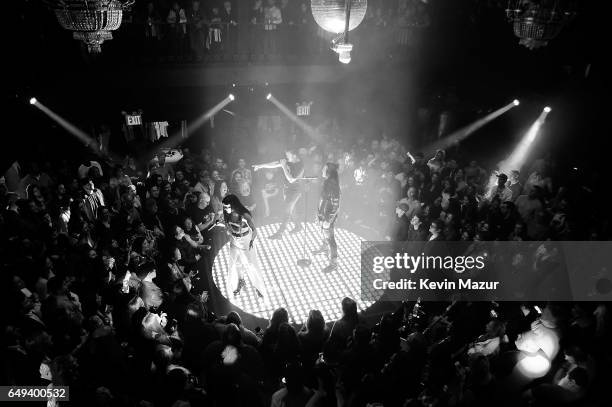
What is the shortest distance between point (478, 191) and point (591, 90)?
17.1 feet

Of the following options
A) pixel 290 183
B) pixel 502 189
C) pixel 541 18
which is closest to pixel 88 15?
pixel 541 18

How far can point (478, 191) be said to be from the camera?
806 centimetres

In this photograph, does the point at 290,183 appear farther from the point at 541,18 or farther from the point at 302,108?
the point at 302,108

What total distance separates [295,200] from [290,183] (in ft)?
1.23

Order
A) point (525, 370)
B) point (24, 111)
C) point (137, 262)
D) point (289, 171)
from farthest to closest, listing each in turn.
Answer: point (24, 111) < point (289, 171) < point (137, 262) < point (525, 370)

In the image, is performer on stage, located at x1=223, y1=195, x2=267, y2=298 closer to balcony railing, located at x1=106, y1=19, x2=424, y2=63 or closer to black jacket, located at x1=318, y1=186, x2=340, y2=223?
black jacket, located at x1=318, y1=186, x2=340, y2=223

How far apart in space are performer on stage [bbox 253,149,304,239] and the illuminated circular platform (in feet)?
0.68

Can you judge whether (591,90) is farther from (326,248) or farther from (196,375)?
(196,375)

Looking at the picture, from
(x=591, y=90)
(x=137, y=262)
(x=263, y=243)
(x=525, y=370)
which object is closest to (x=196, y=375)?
(x=137, y=262)

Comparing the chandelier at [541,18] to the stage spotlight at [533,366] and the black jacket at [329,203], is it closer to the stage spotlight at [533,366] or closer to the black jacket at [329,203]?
the stage spotlight at [533,366]

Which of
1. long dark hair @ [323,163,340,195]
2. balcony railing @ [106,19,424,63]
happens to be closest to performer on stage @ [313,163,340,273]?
long dark hair @ [323,163,340,195]

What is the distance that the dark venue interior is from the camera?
12.7ft

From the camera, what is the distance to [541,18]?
4.02 metres

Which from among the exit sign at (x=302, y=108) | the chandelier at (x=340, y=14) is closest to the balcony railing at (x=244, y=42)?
the exit sign at (x=302, y=108)
